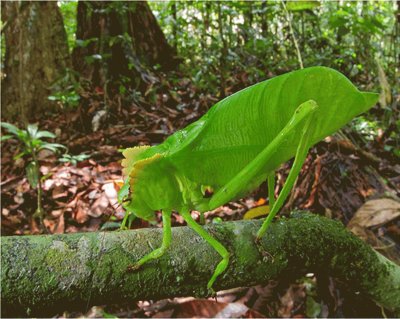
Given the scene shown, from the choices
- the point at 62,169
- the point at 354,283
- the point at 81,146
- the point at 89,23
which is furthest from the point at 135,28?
the point at 354,283

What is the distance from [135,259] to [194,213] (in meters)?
1.55

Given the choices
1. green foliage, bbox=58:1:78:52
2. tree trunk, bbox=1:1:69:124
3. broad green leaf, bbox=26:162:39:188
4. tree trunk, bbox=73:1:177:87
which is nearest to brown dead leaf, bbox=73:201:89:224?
broad green leaf, bbox=26:162:39:188

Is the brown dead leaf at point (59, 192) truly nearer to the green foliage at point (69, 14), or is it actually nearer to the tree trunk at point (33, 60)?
the tree trunk at point (33, 60)

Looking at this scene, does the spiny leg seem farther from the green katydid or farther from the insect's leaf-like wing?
the insect's leaf-like wing

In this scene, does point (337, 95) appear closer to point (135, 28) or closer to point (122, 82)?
point (122, 82)

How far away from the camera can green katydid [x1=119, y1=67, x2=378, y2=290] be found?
32.8 inches

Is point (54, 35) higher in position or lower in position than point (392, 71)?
higher

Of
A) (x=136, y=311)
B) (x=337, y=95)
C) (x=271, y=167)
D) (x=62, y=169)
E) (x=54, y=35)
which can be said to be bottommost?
(x=136, y=311)

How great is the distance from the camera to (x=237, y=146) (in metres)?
0.92

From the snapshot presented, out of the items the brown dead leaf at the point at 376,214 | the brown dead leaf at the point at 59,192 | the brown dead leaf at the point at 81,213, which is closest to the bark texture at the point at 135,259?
the brown dead leaf at the point at 376,214

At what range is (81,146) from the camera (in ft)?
11.2

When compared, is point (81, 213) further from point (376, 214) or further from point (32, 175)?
point (376, 214)

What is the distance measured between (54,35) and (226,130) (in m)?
4.16

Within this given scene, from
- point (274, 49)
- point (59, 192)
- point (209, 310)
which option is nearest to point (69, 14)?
point (274, 49)
